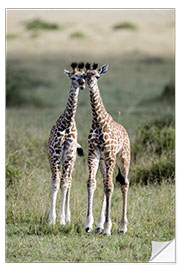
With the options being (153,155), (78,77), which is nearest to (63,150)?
(78,77)

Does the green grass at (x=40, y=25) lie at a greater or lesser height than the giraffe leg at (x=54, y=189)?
greater

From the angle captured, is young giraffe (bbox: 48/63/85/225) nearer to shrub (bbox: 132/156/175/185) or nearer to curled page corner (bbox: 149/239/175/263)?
curled page corner (bbox: 149/239/175/263)

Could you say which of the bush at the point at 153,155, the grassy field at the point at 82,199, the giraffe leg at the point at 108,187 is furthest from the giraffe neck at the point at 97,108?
the bush at the point at 153,155

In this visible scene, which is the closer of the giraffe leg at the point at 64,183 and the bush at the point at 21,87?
the giraffe leg at the point at 64,183

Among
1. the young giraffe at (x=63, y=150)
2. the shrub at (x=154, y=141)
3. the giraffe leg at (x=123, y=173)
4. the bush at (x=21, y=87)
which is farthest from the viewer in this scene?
the bush at (x=21, y=87)

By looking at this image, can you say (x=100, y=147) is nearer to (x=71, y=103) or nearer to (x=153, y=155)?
(x=71, y=103)

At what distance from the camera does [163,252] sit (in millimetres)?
6562

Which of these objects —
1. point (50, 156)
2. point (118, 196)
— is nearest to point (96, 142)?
point (50, 156)

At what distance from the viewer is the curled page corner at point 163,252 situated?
6.39 metres

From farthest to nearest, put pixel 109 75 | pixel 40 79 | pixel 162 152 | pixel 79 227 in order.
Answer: pixel 109 75
pixel 40 79
pixel 162 152
pixel 79 227

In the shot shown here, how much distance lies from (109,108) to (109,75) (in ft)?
27.0

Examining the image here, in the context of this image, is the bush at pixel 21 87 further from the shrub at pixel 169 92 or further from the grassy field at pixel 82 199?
the shrub at pixel 169 92

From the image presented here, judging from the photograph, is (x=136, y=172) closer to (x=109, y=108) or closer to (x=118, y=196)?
(x=118, y=196)

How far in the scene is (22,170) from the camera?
8719 mm
